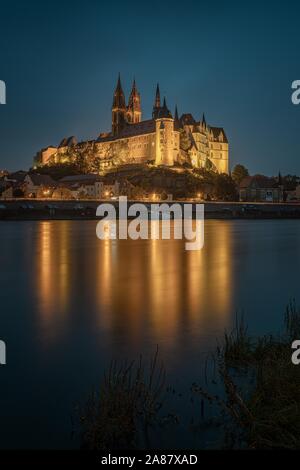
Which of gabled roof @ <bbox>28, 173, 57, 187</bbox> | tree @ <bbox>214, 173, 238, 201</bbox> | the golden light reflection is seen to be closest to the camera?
the golden light reflection

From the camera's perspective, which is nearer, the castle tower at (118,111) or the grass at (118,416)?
the grass at (118,416)

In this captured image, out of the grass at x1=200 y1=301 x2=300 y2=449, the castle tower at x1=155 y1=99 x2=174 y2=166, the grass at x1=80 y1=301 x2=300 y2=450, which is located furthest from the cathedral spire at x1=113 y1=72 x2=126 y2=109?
the grass at x1=80 y1=301 x2=300 y2=450

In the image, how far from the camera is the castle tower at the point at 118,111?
146 meters

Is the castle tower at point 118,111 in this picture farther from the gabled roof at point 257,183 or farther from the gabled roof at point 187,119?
the gabled roof at point 257,183

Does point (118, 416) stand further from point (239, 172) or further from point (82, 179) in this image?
point (239, 172)

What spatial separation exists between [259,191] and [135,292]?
318ft

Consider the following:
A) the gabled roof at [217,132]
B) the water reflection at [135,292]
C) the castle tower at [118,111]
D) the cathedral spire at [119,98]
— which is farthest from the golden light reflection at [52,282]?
the cathedral spire at [119,98]

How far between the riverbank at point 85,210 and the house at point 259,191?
14.6 m

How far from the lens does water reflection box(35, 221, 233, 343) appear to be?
33.6 feet

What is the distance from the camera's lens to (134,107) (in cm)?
15188

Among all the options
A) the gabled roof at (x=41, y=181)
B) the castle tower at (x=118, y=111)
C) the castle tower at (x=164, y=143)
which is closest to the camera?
the gabled roof at (x=41, y=181)

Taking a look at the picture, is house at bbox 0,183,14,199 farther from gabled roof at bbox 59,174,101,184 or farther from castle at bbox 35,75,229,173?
castle at bbox 35,75,229,173

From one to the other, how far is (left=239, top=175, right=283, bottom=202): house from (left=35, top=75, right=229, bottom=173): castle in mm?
18653

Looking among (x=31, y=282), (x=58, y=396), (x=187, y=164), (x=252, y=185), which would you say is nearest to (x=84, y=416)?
(x=58, y=396)
